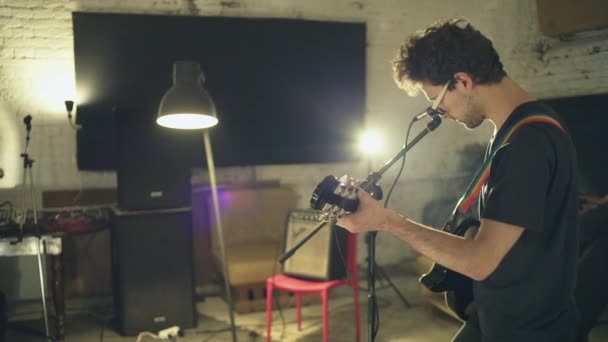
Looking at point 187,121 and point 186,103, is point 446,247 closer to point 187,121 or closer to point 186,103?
point 186,103

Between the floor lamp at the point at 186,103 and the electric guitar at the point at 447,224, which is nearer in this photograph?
the electric guitar at the point at 447,224

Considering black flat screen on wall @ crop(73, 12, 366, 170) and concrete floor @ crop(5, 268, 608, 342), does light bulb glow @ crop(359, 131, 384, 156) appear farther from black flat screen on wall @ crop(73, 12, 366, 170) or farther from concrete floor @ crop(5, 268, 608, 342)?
concrete floor @ crop(5, 268, 608, 342)

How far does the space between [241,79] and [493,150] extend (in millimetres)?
2974

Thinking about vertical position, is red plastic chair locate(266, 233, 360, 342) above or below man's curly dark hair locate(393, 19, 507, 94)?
below

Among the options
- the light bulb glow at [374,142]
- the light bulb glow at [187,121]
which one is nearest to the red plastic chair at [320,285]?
the light bulb glow at [187,121]

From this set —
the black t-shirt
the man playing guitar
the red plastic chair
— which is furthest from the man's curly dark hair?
the red plastic chair

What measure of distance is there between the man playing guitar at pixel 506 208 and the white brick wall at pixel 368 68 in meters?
2.97

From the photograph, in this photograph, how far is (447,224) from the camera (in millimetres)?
1724

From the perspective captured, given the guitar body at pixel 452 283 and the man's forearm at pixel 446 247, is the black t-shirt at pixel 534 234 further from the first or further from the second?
the guitar body at pixel 452 283

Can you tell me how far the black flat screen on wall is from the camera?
12.6 ft

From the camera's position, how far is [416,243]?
4.55ft

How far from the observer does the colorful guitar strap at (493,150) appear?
1.30 m

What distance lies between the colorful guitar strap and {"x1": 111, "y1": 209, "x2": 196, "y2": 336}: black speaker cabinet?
219 cm

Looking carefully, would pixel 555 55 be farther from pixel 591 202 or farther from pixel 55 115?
pixel 55 115
